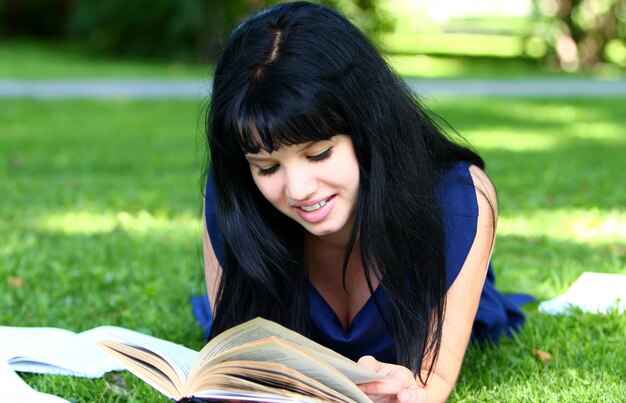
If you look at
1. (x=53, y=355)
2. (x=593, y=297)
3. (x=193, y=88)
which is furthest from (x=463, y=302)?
(x=193, y=88)

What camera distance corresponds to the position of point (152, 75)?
1641cm

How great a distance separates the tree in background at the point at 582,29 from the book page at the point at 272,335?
1757cm

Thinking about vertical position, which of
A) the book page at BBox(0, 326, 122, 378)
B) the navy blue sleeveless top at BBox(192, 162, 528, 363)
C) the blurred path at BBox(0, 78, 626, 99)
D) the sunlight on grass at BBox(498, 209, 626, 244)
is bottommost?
the blurred path at BBox(0, 78, 626, 99)

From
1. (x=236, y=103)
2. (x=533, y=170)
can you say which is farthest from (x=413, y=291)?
(x=533, y=170)

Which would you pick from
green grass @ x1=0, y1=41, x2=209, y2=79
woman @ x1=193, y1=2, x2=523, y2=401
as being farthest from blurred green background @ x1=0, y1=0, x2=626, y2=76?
woman @ x1=193, y1=2, x2=523, y2=401

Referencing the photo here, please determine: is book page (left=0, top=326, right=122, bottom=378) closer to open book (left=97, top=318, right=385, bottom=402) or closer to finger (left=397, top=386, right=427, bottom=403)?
open book (left=97, top=318, right=385, bottom=402)

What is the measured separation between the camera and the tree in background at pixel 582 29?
18.6 metres

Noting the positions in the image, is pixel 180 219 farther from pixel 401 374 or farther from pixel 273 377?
pixel 273 377

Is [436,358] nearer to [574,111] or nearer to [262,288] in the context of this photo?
[262,288]


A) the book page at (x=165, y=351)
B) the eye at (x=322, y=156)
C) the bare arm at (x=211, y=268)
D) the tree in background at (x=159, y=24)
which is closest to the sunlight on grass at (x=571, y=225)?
the bare arm at (x=211, y=268)

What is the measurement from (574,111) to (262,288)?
29.5 feet

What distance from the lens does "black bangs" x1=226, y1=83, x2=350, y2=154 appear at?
2238mm

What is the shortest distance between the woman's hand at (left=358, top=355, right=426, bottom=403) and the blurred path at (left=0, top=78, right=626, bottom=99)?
9.91 metres

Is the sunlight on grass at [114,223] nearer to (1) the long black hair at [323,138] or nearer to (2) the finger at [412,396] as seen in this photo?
(1) the long black hair at [323,138]
